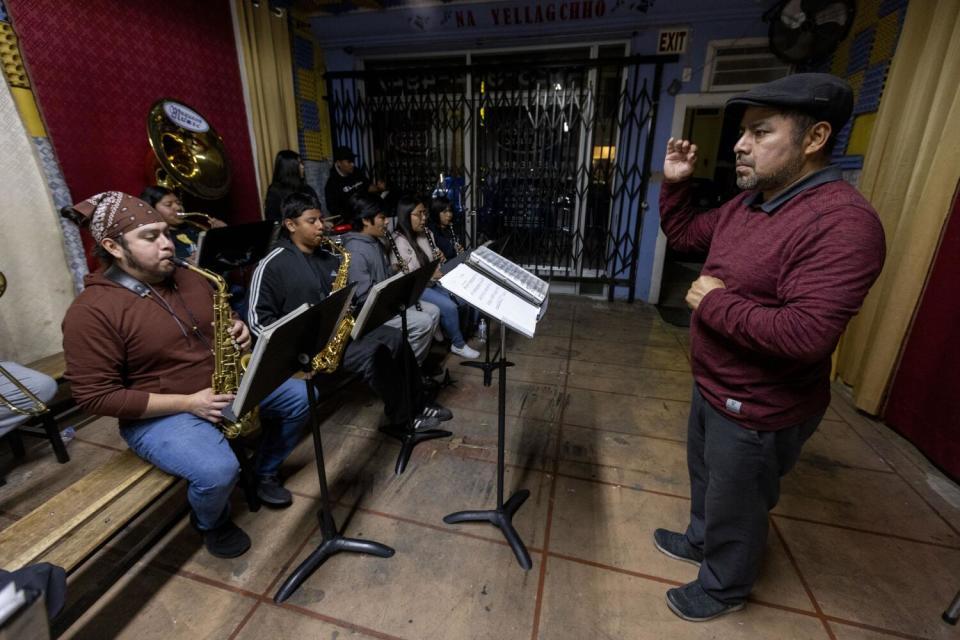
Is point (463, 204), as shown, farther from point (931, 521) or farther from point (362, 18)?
point (931, 521)

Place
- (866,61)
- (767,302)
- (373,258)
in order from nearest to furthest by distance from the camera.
Result: (767,302) < (373,258) < (866,61)

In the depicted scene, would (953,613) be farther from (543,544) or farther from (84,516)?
(84,516)

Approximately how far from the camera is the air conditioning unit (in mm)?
3922

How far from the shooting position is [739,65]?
13.1ft

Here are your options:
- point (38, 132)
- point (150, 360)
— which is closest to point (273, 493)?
point (150, 360)

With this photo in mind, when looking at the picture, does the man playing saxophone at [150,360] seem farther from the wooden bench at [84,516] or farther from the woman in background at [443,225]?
the woman in background at [443,225]

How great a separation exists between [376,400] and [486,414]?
70 cm

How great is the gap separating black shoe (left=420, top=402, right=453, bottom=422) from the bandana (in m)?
1.57

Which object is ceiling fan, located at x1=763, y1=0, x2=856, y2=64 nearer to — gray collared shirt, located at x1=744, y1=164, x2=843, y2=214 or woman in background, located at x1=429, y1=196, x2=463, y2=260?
woman in background, located at x1=429, y1=196, x2=463, y2=260

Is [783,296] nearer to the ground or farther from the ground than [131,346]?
farther from the ground

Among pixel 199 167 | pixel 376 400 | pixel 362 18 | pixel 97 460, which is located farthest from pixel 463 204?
pixel 97 460

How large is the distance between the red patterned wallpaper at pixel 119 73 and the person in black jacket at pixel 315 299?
163 cm

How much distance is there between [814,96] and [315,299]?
6.61ft

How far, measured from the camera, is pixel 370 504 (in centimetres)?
185
